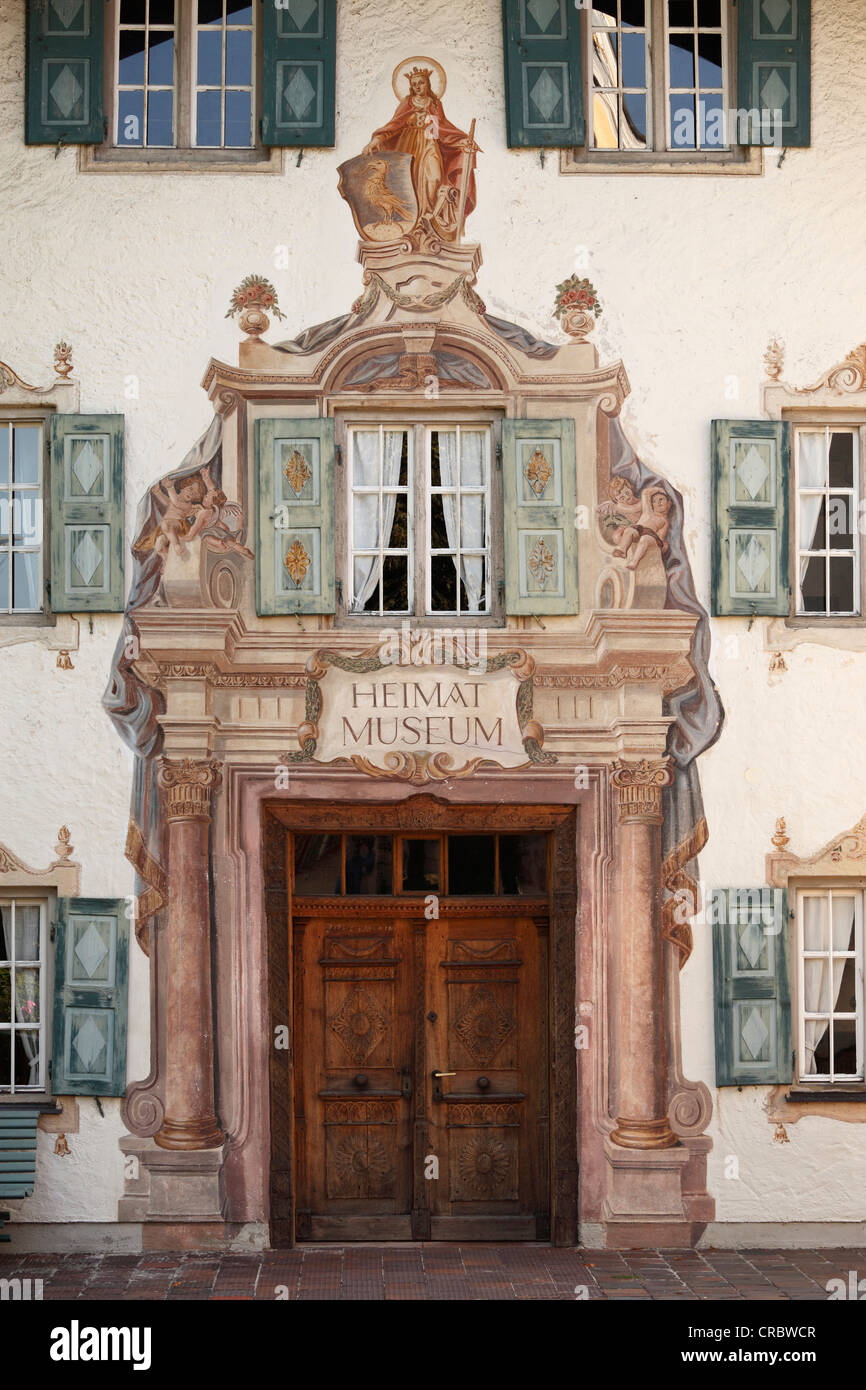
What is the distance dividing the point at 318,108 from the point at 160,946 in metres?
5.09

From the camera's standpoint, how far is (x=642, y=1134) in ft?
32.2

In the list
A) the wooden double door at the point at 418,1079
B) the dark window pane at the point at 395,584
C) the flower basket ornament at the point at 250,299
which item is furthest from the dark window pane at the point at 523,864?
the flower basket ornament at the point at 250,299

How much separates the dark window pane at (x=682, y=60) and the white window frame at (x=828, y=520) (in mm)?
2306

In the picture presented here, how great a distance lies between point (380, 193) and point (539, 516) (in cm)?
→ 219

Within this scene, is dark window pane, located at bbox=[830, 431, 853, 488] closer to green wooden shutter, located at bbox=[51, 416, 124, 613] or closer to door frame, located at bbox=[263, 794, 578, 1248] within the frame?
door frame, located at bbox=[263, 794, 578, 1248]

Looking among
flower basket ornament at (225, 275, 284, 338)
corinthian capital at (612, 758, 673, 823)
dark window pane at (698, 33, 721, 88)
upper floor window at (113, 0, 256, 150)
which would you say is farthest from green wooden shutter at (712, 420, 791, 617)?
upper floor window at (113, 0, 256, 150)

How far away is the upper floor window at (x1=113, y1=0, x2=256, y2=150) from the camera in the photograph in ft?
34.1

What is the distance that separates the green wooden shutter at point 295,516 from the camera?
10.0 meters

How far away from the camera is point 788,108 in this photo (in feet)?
33.9

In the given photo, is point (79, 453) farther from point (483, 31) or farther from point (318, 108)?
point (483, 31)

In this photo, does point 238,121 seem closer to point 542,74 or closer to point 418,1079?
point 542,74

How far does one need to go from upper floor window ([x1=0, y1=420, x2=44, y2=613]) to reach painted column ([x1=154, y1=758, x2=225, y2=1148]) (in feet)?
A: 4.47

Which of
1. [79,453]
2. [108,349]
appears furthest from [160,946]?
[108,349]

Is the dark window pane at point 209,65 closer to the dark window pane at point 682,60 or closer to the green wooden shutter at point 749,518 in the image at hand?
the dark window pane at point 682,60
